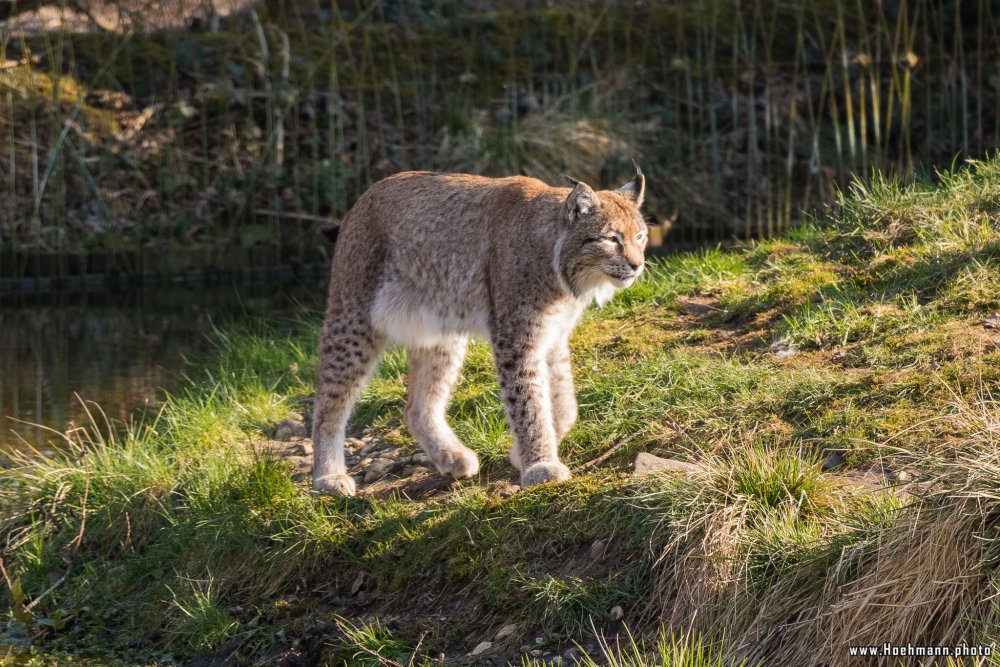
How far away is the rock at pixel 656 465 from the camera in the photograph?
4.48 metres

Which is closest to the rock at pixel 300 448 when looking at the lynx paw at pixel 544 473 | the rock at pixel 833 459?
the lynx paw at pixel 544 473

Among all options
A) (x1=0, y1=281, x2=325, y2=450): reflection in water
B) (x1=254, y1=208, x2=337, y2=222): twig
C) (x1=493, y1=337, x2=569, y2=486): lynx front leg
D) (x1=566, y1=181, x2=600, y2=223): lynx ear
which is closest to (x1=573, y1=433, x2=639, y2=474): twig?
(x1=493, y1=337, x2=569, y2=486): lynx front leg

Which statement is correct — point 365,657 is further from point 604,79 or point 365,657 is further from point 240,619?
point 604,79

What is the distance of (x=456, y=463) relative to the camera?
5219 millimetres

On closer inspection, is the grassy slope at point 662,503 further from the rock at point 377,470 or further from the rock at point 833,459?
the rock at point 377,470

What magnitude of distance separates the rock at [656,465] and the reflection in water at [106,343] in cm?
331

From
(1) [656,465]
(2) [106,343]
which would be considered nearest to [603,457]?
(1) [656,465]

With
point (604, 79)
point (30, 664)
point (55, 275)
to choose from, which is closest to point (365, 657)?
point (30, 664)

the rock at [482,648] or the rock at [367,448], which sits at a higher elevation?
the rock at [367,448]

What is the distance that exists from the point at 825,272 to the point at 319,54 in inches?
329

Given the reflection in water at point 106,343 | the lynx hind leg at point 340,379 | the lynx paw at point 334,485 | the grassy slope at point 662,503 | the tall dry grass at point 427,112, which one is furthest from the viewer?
the tall dry grass at point 427,112

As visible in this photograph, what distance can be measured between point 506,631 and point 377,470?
1.61 meters

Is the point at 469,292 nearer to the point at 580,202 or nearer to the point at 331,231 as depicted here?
the point at 580,202

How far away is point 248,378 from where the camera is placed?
23.6ft
